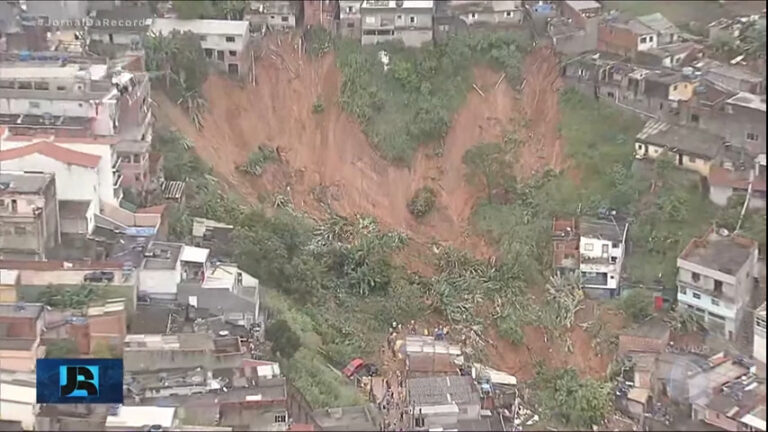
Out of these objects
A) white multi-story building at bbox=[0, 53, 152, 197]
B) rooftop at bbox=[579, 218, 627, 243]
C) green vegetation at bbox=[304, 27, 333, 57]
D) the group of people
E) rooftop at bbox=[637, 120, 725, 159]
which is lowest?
the group of people

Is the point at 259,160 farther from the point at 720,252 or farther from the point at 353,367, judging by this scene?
the point at 720,252

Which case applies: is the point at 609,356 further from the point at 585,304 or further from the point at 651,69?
the point at 651,69

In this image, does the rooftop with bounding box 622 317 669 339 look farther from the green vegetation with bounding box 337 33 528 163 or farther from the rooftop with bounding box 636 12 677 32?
the rooftop with bounding box 636 12 677 32

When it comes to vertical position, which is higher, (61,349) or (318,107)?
(318,107)

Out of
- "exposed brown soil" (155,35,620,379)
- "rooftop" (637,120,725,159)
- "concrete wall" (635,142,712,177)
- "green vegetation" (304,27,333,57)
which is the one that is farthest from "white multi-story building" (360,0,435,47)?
"concrete wall" (635,142,712,177)

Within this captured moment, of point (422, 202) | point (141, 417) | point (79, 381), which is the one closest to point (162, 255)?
point (79, 381)

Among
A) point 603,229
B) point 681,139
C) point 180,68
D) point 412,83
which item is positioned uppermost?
point 180,68
